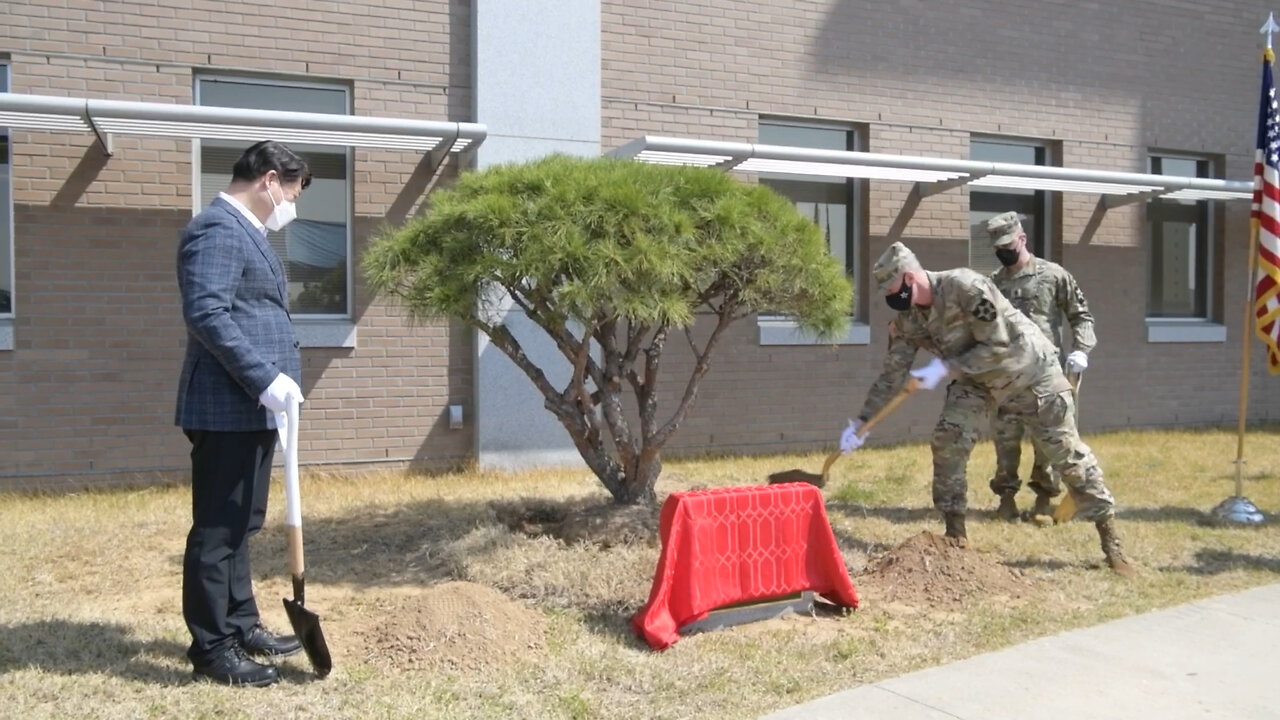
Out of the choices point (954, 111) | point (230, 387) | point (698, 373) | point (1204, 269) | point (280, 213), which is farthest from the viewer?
point (1204, 269)

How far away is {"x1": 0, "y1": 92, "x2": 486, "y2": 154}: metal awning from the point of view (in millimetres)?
7207

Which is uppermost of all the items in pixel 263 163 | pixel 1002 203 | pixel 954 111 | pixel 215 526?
pixel 954 111

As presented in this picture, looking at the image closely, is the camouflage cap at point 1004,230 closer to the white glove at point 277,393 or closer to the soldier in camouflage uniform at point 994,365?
the soldier in camouflage uniform at point 994,365

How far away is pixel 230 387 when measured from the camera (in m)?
4.05

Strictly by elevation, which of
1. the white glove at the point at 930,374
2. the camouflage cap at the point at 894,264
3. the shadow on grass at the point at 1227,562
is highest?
the camouflage cap at the point at 894,264

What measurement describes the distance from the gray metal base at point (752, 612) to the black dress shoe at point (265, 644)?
5.40 feet

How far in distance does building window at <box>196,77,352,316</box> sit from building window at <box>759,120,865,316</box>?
12.9ft

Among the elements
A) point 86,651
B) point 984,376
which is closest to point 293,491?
point 86,651

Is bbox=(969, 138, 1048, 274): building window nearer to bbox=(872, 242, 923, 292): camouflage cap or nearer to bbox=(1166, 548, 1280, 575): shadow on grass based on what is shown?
bbox=(1166, 548, 1280, 575): shadow on grass

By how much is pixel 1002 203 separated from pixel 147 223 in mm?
8333

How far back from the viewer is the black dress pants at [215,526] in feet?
13.3

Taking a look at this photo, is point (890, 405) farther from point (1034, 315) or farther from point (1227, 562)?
point (1227, 562)

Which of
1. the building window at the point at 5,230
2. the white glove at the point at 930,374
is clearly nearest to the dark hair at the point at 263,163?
the white glove at the point at 930,374

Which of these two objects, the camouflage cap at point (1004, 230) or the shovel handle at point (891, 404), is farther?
the camouflage cap at point (1004, 230)
